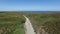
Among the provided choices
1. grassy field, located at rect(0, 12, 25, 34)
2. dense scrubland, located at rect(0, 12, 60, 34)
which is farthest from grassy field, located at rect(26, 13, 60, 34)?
grassy field, located at rect(0, 12, 25, 34)

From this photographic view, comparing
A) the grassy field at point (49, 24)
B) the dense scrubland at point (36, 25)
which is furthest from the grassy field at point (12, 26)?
the grassy field at point (49, 24)

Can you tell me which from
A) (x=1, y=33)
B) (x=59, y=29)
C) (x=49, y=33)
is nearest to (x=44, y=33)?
(x=49, y=33)

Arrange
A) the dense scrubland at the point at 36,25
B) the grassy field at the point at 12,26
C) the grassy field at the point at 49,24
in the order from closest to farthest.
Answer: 1. the grassy field at the point at 49,24
2. the dense scrubland at the point at 36,25
3. the grassy field at the point at 12,26

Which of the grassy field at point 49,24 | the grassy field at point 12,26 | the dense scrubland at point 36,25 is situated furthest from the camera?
the grassy field at point 12,26

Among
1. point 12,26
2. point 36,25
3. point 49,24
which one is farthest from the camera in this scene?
point 12,26

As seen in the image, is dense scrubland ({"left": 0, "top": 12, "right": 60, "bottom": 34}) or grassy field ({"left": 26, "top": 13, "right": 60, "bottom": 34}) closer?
grassy field ({"left": 26, "top": 13, "right": 60, "bottom": 34})

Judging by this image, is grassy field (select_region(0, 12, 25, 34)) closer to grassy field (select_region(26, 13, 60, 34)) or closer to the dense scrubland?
the dense scrubland

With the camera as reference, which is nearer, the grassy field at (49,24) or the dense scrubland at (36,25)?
the grassy field at (49,24)

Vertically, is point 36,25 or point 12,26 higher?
point 36,25

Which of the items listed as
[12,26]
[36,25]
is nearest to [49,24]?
[36,25]

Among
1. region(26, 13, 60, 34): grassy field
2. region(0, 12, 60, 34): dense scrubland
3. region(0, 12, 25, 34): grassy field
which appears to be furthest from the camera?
region(0, 12, 25, 34): grassy field

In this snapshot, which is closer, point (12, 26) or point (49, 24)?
point (49, 24)

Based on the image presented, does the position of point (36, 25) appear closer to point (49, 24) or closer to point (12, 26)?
point (12, 26)

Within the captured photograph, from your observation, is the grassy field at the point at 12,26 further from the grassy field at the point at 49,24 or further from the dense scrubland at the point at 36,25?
the grassy field at the point at 49,24
